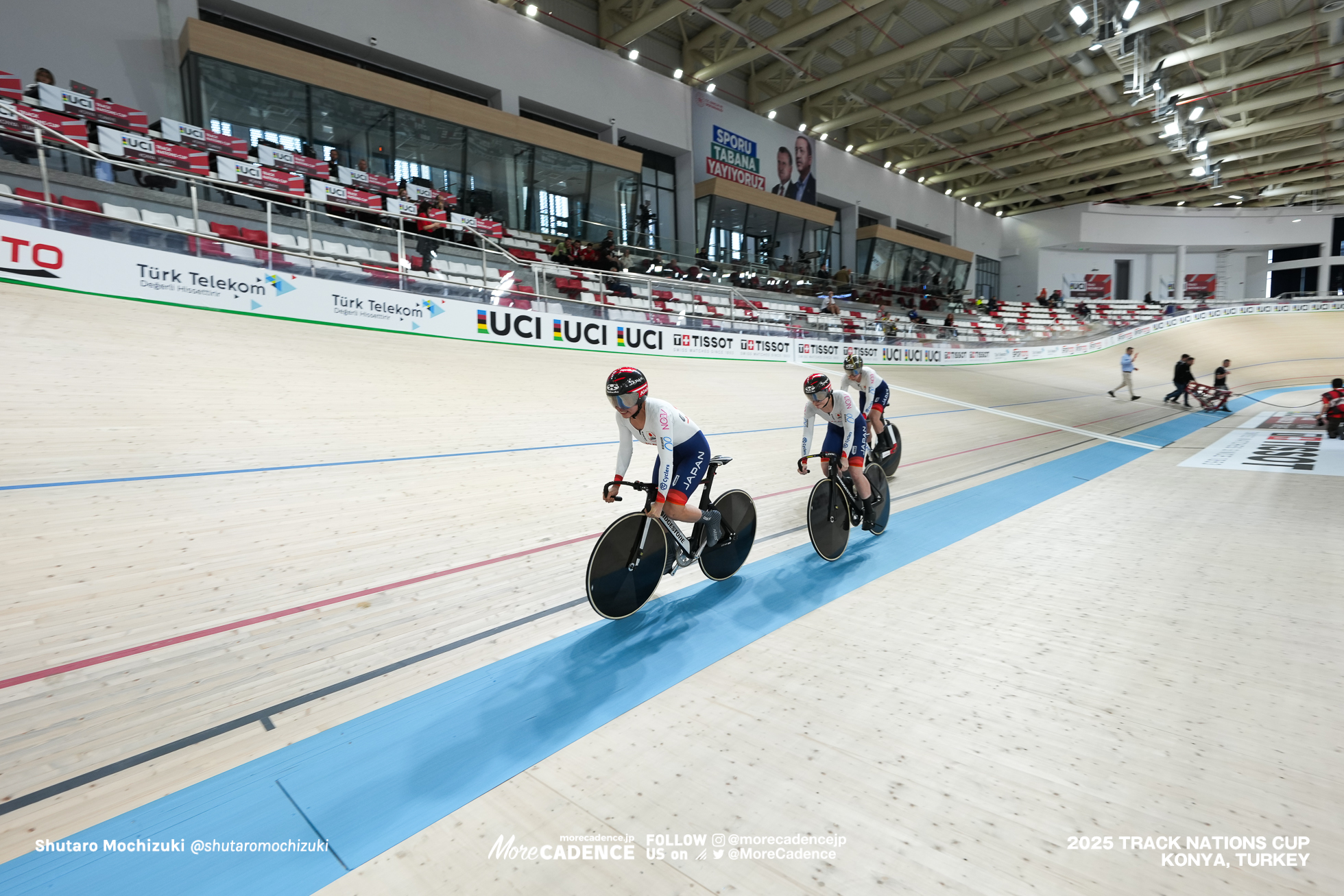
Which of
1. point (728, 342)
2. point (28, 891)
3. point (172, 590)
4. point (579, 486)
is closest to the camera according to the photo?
point (28, 891)

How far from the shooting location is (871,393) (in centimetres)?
493

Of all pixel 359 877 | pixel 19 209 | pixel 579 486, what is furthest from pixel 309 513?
pixel 19 209

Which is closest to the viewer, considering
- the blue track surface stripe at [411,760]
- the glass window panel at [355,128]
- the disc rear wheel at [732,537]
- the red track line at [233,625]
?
the blue track surface stripe at [411,760]

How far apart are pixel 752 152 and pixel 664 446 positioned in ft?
65.8

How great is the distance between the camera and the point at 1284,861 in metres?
1.40

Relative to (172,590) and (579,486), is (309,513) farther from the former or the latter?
(579,486)

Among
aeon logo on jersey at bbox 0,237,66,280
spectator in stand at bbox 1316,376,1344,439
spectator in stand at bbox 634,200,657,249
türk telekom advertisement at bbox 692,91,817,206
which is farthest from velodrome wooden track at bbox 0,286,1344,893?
türk telekom advertisement at bbox 692,91,817,206

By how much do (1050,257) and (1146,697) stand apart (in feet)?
128

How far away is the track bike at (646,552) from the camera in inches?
103

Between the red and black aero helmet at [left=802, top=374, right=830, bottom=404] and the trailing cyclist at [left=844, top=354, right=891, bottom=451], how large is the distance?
110cm

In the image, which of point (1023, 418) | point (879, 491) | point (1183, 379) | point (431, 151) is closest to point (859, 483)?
point (879, 491)

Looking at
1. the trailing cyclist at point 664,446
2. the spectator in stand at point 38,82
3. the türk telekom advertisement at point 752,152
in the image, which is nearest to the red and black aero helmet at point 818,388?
the trailing cyclist at point 664,446

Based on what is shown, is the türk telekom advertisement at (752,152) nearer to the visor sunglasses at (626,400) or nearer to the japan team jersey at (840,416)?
the japan team jersey at (840,416)

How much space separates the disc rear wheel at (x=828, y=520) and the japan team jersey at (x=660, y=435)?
3.30 feet
